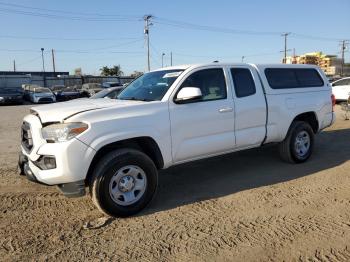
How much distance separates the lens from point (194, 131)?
5.17 m

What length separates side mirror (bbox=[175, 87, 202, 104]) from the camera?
489cm

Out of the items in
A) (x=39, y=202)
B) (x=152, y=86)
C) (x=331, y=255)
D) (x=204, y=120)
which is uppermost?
(x=152, y=86)

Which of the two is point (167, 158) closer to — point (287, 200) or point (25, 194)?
point (287, 200)

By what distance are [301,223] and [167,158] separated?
1818 mm

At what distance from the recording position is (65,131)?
13.8 ft

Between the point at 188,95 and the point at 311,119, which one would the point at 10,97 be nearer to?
the point at 311,119

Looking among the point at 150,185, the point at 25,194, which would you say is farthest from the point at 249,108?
the point at 25,194

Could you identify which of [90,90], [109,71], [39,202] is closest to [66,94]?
[90,90]

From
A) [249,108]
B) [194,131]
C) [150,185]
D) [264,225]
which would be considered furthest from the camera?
[249,108]

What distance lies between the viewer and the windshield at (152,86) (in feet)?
17.2

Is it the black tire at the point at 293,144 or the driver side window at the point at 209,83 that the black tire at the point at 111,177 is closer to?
the driver side window at the point at 209,83

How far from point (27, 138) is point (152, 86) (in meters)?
1.88

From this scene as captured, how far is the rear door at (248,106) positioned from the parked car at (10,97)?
27222 millimetres

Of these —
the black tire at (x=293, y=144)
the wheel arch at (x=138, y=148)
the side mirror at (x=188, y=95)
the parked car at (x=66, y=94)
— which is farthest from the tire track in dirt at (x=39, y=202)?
the parked car at (x=66, y=94)
